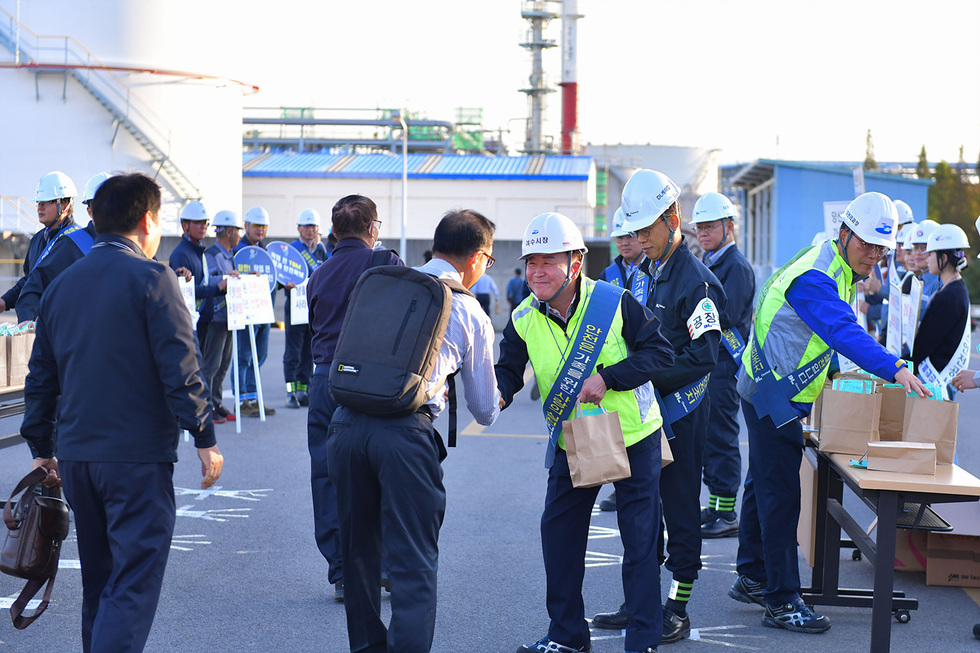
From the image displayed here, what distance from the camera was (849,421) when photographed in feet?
15.5

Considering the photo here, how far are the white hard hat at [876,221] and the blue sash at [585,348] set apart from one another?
1480mm

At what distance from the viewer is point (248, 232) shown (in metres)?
12.3

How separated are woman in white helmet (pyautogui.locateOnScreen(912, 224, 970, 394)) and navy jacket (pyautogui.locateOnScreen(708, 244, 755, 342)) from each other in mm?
1431

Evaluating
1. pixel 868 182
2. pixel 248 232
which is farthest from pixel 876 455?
pixel 868 182

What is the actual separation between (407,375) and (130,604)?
4.66ft

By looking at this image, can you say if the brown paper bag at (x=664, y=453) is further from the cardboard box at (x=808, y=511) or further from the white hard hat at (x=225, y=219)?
the white hard hat at (x=225, y=219)

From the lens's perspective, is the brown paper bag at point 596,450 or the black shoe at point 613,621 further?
the black shoe at point 613,621

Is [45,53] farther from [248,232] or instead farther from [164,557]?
[164,557]

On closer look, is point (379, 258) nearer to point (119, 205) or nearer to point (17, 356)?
point (119, 205)

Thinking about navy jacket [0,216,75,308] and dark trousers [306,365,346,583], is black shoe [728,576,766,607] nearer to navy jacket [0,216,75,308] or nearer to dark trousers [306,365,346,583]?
dark trousers [306,365,346,583]

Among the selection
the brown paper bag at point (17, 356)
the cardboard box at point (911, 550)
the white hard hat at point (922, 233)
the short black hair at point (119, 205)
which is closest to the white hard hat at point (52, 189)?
the brown paper bag at point (17, 356)

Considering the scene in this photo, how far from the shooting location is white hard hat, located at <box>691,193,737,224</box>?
7457 mm

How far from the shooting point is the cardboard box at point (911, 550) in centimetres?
601

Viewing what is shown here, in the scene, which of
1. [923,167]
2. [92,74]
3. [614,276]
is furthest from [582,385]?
[923,167]
